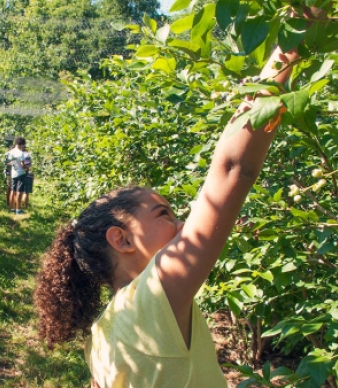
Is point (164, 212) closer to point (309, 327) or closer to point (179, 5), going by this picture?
point (179, 5)

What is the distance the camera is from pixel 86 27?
1819 centimetres

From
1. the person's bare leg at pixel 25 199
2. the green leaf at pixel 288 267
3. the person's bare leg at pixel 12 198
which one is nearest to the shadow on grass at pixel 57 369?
the green leaf at pixel 288 267

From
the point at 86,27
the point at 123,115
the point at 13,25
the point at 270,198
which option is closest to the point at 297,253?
the point at 270,198

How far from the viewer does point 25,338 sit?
17.5 ft

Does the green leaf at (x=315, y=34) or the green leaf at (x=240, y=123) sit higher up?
the green leaf at (x=315, y=34)

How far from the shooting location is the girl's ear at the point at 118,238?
5.21ft

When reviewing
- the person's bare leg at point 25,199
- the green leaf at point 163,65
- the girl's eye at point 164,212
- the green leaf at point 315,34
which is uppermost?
the person's bare leg at point 25,199

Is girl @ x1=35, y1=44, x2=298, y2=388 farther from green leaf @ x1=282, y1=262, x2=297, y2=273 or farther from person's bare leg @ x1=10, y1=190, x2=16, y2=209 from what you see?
person's bare leg @ x1=10, y1=190, x2=16, y2=209

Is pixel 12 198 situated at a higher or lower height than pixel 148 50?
higher

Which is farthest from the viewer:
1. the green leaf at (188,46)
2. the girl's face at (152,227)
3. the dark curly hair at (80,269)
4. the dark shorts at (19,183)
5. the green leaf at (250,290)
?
the dark shorts at (19,183)

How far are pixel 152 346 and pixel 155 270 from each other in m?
0.18

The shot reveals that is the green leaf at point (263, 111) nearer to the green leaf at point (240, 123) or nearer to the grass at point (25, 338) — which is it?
the green leaf at point (240, 123)

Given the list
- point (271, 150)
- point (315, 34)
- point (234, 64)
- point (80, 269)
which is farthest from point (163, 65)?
point (271, 150)

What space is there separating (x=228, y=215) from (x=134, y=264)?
17.3 inches
